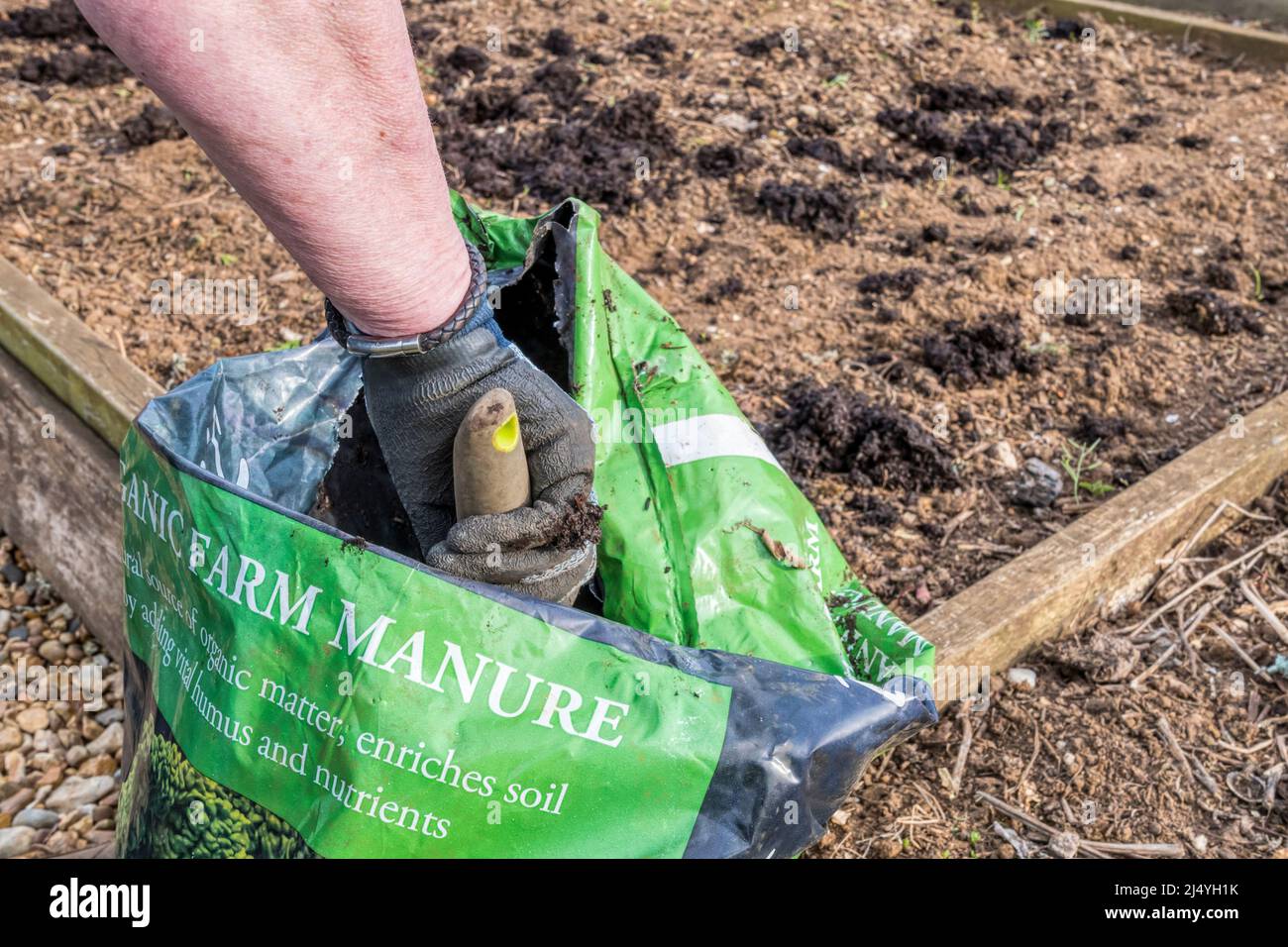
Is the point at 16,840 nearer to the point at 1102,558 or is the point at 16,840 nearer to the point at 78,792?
the point at 78,792

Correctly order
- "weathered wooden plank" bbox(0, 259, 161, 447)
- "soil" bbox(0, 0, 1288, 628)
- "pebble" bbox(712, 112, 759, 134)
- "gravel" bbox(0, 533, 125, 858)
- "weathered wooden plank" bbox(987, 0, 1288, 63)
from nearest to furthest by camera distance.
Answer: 1. "gravel" bbox(0, 533, 125, 858)
2. "weathered wooden plank" bbox(0, 259, 161, 447)
3. "soil" bbox(0, 0, 1288, 628)
4. "pebble" bbox(712, 112, 759, 134)
5. "weathered wooden plank" bbox(987, 0, 1288, 63)

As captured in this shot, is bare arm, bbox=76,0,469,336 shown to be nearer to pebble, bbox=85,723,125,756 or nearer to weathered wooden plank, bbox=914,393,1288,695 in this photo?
weathered wooden plank, bbox=914,393,1288,695

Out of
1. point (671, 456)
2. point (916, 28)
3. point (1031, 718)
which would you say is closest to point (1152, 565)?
point (1031, 718)

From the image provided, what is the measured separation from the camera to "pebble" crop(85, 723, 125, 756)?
2.34m

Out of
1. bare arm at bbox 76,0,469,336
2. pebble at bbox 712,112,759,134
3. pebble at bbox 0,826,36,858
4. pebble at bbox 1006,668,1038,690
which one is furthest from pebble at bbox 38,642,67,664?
pebble at bbox 712,112,759,134

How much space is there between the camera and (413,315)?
4.77 feet

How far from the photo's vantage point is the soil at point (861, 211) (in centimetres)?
268

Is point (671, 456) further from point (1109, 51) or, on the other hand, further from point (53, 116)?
point (1109, 51)

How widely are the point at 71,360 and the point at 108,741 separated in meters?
0.87

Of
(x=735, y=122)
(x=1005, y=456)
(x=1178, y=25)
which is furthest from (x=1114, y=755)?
(x=1178, y=25)

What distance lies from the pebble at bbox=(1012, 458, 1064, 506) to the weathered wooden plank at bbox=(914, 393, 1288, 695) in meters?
0.21
